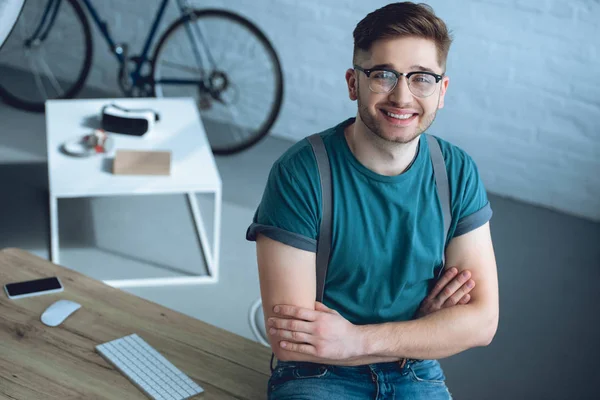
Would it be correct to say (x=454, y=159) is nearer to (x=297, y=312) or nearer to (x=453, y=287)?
(x=453, y=287)

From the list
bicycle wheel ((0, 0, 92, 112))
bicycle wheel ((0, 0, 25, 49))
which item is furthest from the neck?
bicycle wheel ((0, 0, 92, 112))

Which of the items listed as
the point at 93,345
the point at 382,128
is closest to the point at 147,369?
the point at 93,345

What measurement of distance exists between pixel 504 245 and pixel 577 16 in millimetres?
1025

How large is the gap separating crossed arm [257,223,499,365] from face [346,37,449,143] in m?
0.30

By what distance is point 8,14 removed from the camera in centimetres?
120

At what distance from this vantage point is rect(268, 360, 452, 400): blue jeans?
1680 millimetres

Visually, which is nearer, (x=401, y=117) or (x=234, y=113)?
(x=401, y=117)

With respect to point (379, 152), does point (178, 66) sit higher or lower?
lower

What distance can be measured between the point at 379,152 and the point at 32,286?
2.92 ft

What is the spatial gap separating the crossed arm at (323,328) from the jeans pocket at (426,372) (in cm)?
9

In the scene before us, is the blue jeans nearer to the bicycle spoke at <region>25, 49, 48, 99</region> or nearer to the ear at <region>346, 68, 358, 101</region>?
the ear at <region>346, 68, 358, 101</region>

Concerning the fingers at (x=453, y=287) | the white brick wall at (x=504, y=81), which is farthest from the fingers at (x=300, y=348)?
the white brick wall at (x=504, y=81)

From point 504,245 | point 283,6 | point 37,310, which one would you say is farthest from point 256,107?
point 37,310

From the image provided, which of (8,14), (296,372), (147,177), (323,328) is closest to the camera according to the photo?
(8,14)
